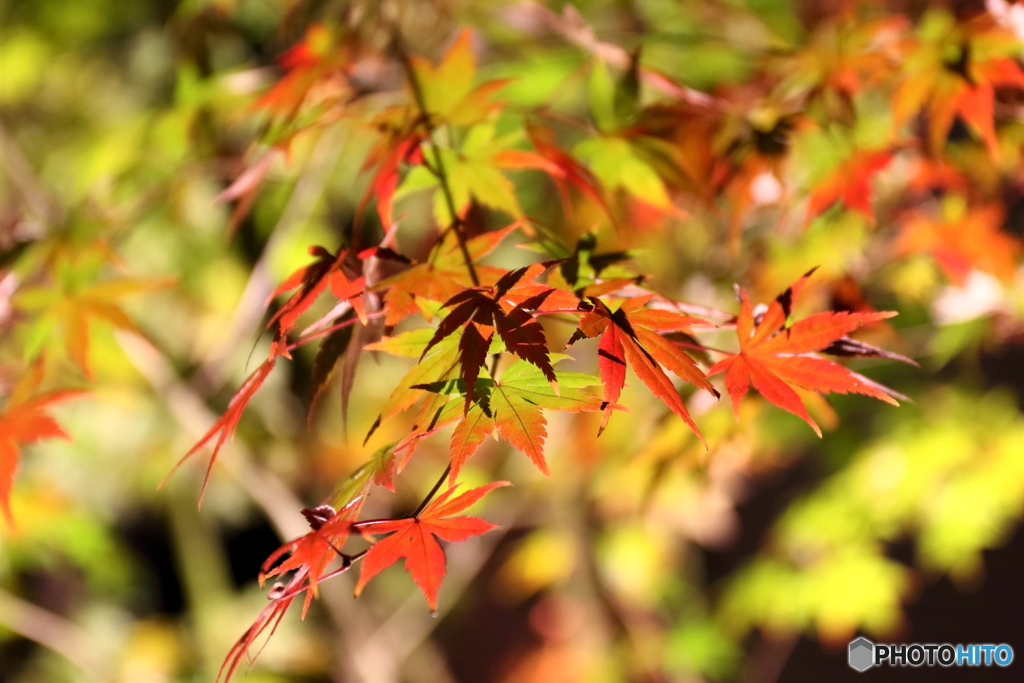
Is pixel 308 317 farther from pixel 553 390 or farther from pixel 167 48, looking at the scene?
pixel 553 390

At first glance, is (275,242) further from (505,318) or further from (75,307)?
(505,318)

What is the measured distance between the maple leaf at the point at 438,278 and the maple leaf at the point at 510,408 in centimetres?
9

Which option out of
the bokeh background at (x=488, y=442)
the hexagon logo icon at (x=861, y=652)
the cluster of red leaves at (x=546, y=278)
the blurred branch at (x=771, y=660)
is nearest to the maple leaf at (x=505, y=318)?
the cluster of red leaves at (x=546, y=278)

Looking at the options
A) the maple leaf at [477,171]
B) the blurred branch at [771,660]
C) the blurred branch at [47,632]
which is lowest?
the blurred branch at [771,660]

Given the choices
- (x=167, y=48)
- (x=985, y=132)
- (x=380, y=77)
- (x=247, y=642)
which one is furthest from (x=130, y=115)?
(x=985, y=132)

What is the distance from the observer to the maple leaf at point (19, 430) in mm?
645

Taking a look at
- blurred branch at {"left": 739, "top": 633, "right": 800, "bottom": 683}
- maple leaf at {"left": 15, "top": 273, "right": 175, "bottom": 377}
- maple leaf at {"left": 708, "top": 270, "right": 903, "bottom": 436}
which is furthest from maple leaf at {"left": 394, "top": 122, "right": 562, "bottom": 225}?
blurred branch at {"left": 739, "top": 633, "right": 800, "bottom": 683}

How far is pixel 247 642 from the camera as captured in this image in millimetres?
481

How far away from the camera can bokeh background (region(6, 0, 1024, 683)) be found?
1.08m

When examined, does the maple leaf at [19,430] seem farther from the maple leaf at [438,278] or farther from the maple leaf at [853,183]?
the maple leaf at [853,183]

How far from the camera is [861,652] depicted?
4.91 feet

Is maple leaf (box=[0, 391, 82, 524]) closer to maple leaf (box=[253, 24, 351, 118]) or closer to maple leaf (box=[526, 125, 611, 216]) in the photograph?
maple leaf (box=[253, 24, 351, 118])

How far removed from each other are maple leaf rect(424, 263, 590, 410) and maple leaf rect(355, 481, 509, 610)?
0.10 metres

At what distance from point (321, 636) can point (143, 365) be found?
156 cm
